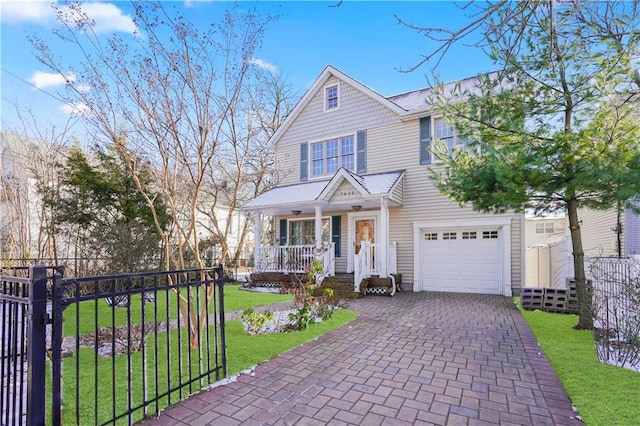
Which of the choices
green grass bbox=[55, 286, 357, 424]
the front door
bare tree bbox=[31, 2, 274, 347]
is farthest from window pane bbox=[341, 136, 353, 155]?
bare tree bbox=[31, 2, 274, 347]

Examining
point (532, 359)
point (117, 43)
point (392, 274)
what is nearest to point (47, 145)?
point (117, 43)

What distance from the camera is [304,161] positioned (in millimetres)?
13930

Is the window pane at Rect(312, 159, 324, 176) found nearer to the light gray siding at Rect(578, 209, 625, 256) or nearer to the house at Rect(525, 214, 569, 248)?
the light gray siding at Rect(578, 209, 625, 256)

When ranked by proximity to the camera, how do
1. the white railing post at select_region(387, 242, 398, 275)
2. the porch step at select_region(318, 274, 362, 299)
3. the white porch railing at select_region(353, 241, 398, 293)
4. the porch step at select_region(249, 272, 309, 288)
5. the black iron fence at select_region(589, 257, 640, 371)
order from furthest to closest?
the porch step at select_region(249, 272, 309, 288) → the white railing post at select_region(387, 242, 398, 275) → the white porch railing at select_region(353, 241, 398, 293) → the porch step at select_region(318, 274, 362, 299) → the black iron fence at select_region(589, 257, 640, 371)

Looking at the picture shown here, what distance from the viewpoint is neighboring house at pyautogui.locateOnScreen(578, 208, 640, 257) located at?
9080mm

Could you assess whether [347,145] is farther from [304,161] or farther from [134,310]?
[134,310]

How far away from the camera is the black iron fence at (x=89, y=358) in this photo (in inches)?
91.3

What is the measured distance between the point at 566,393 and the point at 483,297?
6.84 m

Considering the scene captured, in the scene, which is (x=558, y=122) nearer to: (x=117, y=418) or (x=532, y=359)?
(x=532, y=359)

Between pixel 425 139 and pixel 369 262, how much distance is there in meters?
4.55

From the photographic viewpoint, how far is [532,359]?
455 centimetres

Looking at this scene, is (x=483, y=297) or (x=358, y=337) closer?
(x=358, y=337)

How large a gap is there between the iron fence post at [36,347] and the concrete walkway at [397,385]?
34.5 inches

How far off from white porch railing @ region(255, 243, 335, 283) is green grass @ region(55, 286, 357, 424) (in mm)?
4412
